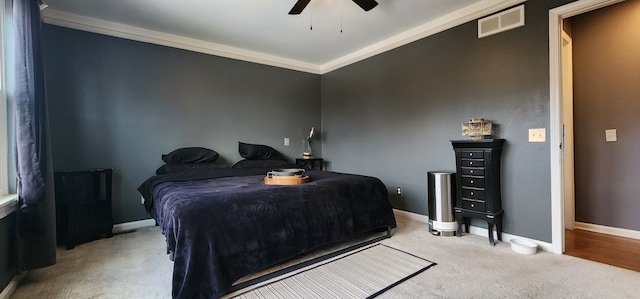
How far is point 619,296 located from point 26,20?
4522 mm

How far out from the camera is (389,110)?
13.2 ft

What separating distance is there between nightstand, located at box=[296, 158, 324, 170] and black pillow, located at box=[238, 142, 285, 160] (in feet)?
1.74

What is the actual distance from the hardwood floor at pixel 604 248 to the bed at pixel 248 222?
1697 mm

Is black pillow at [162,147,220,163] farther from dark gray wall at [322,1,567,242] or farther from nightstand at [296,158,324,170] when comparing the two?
dark gray wall at [322,1,567,242]

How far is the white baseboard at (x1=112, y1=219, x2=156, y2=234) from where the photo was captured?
331 centimetres

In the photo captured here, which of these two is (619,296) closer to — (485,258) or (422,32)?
(485,258)

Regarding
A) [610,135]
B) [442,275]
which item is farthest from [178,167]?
[610,135]

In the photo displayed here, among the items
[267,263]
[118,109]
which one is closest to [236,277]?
[267,263]

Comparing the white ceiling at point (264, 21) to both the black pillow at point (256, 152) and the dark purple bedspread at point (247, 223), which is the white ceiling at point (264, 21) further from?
the dark purple bedspread at point (247, 223)

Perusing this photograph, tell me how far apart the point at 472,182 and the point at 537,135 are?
0.72 metres

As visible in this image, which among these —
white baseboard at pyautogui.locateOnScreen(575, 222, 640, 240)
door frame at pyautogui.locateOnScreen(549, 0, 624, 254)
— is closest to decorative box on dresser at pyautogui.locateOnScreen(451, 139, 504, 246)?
door frame at pyautogui.locateOnScreen(549, 0, 624, 254)

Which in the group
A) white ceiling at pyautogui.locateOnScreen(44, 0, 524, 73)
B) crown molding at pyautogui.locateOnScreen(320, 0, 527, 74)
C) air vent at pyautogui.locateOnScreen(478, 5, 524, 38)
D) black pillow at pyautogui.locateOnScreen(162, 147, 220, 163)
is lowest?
black pillow at pyautogui.locateOnScreen(162, 147, 220, 163)

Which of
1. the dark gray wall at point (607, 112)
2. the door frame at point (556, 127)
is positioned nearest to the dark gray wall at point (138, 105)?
the door frame at point (556, 127)

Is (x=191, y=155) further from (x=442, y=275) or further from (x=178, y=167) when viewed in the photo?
(x=442, y=275)
